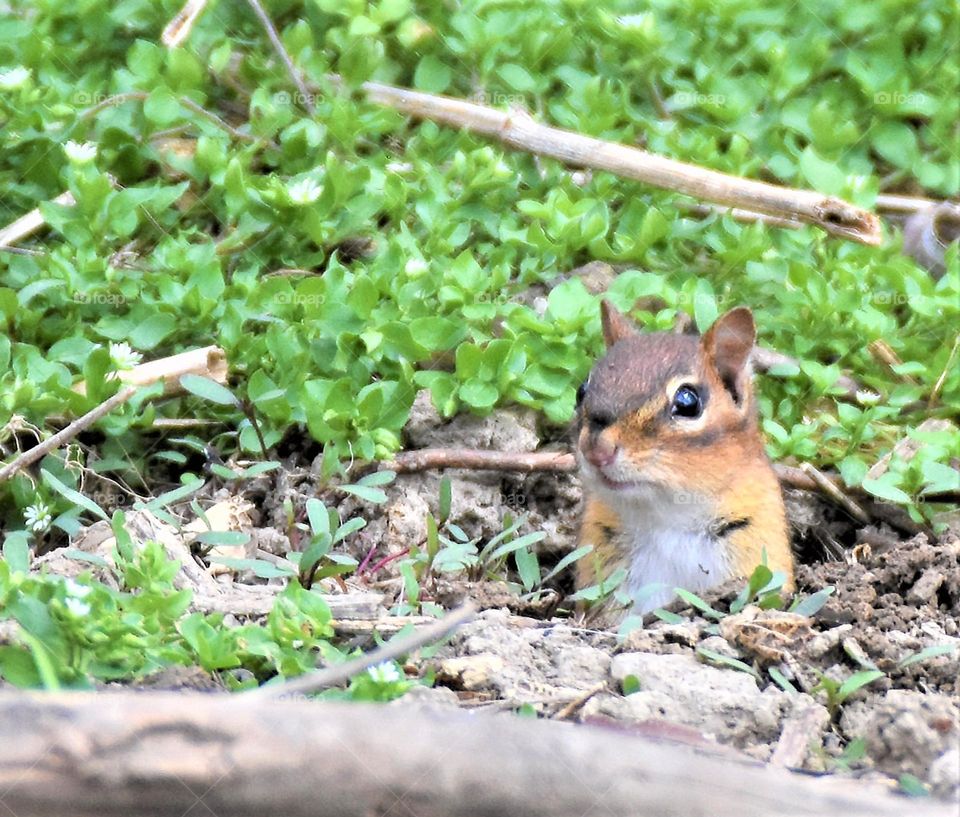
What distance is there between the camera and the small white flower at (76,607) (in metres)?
2.85

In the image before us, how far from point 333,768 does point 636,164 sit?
135 inches

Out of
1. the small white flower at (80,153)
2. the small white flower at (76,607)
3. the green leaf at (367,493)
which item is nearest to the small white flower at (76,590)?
the small white flower at (76,607)

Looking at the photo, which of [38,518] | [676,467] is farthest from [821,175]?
[38,518]

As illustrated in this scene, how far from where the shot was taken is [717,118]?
5844mm

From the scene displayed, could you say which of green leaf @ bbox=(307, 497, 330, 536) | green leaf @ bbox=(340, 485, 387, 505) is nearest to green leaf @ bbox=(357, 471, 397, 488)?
green leaf @ bbox=(340, 485, 387, 505)

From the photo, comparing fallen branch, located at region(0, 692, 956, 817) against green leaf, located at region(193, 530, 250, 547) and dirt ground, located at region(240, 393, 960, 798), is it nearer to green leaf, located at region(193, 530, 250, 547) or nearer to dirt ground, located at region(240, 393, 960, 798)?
dirt ground, located at region(240, 393, 960, 798)

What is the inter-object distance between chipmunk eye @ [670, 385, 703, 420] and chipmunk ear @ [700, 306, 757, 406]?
0.16m

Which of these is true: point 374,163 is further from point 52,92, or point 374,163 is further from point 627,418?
point 627,418

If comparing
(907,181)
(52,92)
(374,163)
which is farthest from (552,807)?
(907,181)

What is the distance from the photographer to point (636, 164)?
17.1 ft

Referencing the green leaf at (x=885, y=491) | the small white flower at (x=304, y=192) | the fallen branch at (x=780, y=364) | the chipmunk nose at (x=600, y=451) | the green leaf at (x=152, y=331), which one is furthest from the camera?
the fallen branch at (x=780, y=364)

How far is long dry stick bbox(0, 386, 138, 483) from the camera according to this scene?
4004 millimetres

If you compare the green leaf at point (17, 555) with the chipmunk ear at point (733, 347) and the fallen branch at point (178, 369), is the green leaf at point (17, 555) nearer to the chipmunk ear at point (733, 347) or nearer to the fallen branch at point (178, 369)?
the fallen branch at point (178, 369)

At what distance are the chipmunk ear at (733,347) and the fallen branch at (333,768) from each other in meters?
2.16
